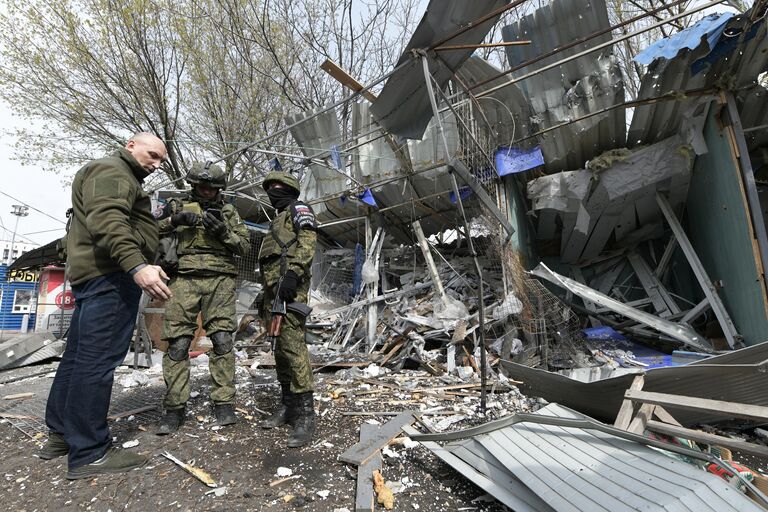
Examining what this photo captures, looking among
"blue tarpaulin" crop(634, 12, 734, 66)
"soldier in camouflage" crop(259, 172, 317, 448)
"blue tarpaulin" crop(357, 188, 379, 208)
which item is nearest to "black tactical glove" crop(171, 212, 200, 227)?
"soldier in camouflage" crop(259, 172, 317, 448)

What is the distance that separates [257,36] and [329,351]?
375 inches

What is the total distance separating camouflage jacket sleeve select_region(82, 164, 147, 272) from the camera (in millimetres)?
1915

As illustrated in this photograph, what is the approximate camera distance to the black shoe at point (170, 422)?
2.46 metres

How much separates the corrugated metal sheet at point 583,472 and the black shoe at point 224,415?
1.45 meters

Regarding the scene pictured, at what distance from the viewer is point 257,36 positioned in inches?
419

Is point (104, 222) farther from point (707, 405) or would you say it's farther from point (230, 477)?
point (707, 405)

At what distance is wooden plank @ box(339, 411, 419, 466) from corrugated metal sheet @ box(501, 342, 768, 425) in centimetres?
126

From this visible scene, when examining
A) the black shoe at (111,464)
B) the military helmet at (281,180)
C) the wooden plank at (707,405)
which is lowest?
the black shoe at (111,464)

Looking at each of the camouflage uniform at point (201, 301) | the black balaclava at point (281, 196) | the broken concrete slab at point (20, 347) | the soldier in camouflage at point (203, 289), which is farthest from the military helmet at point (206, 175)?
the broken concrete slab at point (20, 347)

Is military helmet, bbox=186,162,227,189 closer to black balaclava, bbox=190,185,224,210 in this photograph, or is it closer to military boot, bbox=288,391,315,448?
black balaclava, bbox=190,185,224,210

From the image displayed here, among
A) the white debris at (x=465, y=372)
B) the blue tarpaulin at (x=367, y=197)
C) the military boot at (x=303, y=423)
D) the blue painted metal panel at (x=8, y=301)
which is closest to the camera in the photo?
the military boot at (x=303, y=423)

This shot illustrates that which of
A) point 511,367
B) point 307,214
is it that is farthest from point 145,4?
point 511,367

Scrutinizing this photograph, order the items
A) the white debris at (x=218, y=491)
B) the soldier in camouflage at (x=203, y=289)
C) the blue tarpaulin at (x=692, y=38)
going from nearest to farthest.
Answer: the white debris at (x=218, y=491) → the soldier in camouflage at (x=203, y=289) → the blue tarpaulin at (x=692, y=38)

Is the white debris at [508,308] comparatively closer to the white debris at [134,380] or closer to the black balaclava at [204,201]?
the black balaclava at [204,201]
